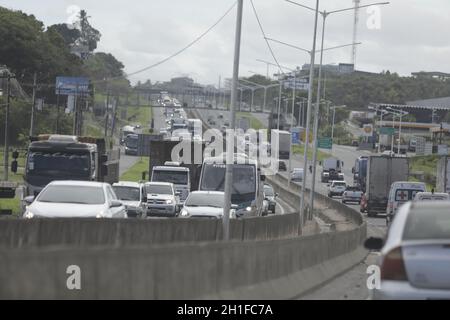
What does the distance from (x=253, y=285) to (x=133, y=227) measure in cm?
1212

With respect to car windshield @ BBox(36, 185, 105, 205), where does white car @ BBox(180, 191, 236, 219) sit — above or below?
below

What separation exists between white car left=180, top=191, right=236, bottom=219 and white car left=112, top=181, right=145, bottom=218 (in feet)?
16.9

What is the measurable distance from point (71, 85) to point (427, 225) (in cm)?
9584

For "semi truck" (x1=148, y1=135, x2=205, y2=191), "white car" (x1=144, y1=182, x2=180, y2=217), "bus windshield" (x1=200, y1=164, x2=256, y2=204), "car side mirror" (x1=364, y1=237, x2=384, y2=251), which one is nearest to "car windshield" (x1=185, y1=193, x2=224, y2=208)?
"bus windshield" (x1=200, y1=164, x2=256, y2=204)

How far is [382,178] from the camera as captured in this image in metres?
63.8

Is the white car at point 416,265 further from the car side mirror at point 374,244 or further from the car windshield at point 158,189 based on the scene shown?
the car windshield at point 158,189

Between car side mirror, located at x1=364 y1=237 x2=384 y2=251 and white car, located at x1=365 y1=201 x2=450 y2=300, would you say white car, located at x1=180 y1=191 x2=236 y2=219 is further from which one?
white car, located at x1=365 y1=201 x2=450 y2=300

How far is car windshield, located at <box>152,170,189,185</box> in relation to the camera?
53719mm

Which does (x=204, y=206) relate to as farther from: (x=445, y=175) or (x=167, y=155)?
(x=445, y=175)

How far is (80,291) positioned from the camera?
1091 centimetres

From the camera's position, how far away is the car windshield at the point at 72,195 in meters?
26.6

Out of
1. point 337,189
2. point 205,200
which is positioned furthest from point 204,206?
point 337,189

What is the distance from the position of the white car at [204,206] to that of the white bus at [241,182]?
4982 mm
